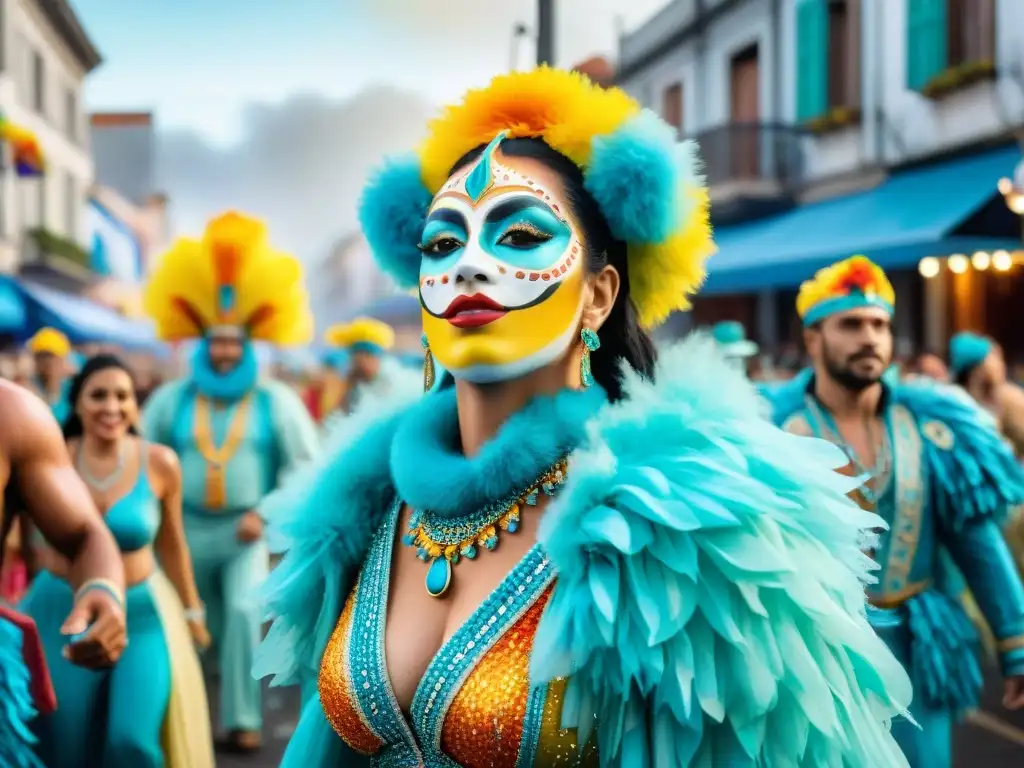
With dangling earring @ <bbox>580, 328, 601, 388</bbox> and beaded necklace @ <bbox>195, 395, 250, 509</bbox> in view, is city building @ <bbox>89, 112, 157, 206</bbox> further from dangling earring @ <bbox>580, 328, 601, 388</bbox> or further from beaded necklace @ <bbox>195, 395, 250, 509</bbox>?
dangling earring @ <bbox>580, 328, 601, 388</bbox>

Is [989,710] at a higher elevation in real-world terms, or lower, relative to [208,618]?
lower

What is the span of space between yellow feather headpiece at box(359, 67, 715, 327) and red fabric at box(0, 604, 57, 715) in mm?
1142

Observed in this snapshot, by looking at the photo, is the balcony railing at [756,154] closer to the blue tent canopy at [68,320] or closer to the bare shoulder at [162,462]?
the blue tent canopy at [68,320]

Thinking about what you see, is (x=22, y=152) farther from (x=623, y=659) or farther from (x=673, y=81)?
(x=623, y=659)

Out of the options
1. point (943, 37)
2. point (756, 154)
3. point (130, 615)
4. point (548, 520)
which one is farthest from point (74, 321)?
point (548, 520)

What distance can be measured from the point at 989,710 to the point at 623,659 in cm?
482

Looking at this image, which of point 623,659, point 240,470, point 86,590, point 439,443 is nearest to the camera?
point 623,659

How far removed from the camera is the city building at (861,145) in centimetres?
1103

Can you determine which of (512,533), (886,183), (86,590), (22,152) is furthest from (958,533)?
(22,152)

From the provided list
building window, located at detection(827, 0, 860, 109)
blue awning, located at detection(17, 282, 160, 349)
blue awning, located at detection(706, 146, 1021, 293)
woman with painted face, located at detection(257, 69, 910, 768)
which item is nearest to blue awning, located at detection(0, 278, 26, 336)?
blue awning, located at detection(17, 282, 160, 349)

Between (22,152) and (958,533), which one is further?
(22,152)

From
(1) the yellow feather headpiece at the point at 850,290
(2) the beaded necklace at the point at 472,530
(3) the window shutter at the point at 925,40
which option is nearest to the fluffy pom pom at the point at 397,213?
(2) the beaded necklace at the point at 472,530

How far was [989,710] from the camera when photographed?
554cm

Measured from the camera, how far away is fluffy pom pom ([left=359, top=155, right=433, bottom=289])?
2113 mm
